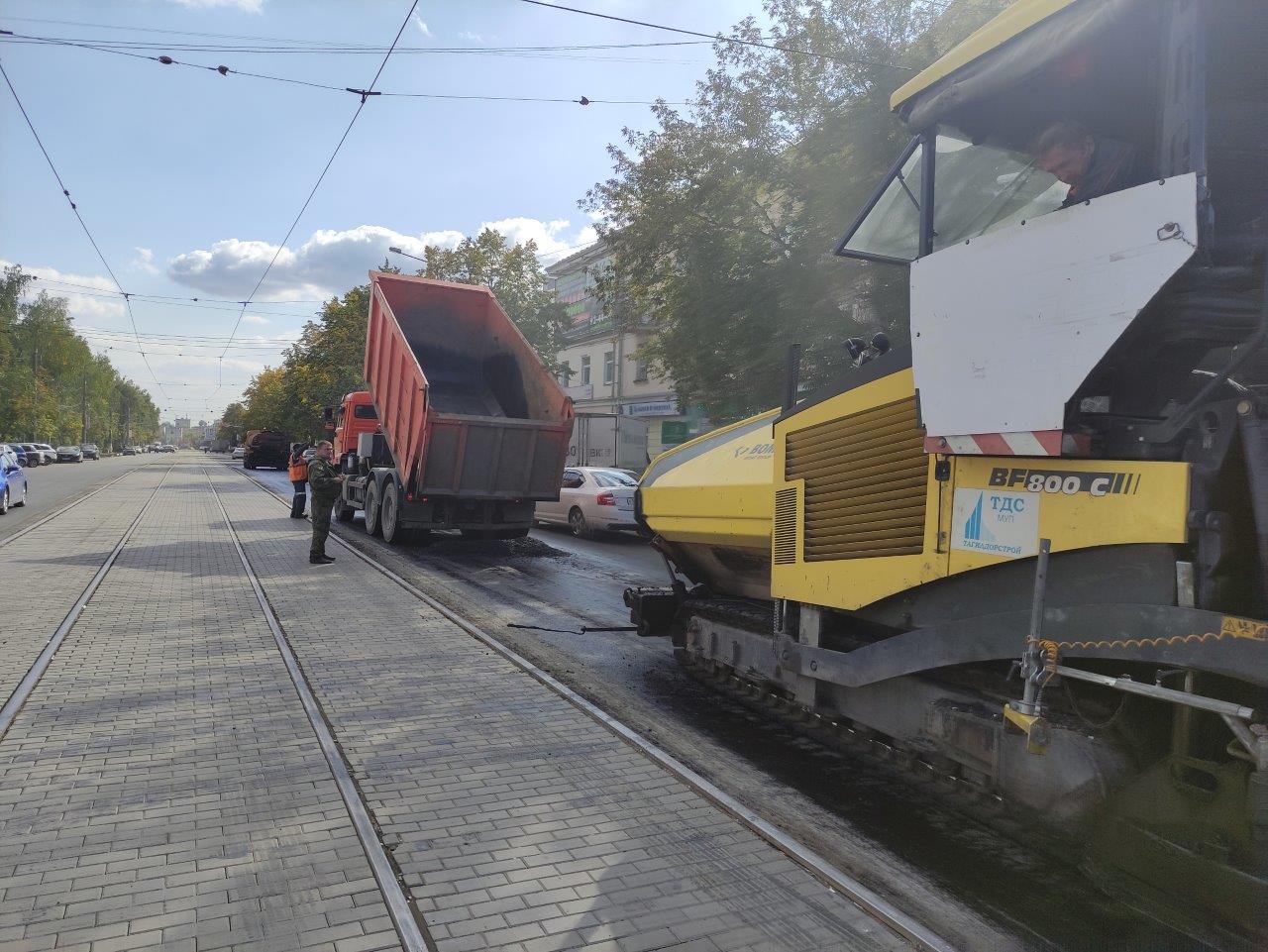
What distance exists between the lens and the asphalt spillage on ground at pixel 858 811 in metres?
3.04

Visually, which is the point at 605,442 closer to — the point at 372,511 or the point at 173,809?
the point at 372,511

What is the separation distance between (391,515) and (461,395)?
7.39 ft

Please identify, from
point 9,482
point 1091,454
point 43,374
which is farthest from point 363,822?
point 43,374

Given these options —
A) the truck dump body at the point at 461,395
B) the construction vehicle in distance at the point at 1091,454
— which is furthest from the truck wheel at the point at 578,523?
the construction vehicle in distance at the point at 1091,454

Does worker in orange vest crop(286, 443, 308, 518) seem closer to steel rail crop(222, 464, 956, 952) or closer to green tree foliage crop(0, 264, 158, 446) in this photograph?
steel rail crop(222, 464, 956, 952)

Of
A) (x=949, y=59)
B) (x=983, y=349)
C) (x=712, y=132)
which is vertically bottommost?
(x=983, y=349)

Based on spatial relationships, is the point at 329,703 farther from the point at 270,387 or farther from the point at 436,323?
the point at 270,387

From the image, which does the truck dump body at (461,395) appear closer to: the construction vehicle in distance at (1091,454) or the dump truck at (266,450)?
the construction vehicle in distance at (1091,454)

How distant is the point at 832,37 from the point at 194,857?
15.9 m

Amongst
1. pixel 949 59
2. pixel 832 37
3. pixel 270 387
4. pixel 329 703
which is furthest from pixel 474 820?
pixel 270 387

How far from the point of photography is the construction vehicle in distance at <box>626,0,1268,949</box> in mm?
2545

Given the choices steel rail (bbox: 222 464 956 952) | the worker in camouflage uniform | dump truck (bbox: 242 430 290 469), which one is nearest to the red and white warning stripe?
steel rail (bbox: 222 464 956 952)

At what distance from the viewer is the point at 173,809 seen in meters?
3.73

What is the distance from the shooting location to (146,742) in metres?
4.53
